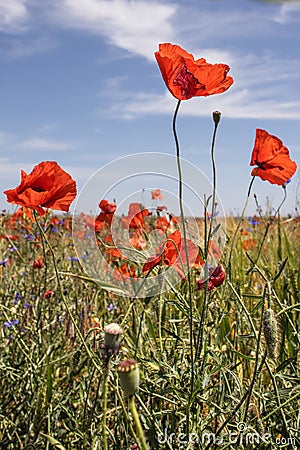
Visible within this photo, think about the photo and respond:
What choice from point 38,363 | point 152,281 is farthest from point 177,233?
point 38,363

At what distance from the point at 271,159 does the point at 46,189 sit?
1.71 feet

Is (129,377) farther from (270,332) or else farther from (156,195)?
(156,195)

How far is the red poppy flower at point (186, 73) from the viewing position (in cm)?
100

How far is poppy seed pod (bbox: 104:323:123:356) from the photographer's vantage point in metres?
0.69

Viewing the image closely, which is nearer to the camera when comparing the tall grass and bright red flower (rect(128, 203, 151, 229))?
the tall grass

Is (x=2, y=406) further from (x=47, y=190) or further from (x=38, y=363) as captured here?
(x=47, y=190)

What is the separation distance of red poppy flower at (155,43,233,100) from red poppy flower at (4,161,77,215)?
0.32 meters

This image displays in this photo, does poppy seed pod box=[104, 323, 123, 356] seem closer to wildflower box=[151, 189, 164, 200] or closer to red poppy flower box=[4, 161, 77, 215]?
red poppy flower box=[4, 161, 77, 215]

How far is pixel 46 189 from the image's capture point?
1.17 metres

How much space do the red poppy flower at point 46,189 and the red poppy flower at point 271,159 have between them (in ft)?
1.42

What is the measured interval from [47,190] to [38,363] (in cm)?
61

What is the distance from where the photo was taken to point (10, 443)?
1495 millimetres

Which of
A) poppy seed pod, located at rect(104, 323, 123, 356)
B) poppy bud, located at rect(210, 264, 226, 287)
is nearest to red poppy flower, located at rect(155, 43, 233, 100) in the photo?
poppy bud, located at rect(210, 264, 226, 287)

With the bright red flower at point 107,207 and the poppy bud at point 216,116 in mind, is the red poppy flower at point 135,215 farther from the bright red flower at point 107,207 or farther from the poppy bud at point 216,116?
the poppy bud at point 216,116
